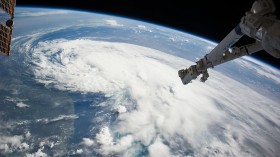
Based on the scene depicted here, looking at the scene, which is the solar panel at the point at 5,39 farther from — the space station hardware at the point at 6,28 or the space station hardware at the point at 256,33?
the space station hardware at the point at 256,33

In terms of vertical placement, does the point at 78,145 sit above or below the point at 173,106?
below

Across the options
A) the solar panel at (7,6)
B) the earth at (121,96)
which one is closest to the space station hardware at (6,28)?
the solar panel at (7,6)

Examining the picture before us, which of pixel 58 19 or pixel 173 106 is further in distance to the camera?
pixel 58 19

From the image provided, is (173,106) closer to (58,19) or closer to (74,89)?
(74,89)

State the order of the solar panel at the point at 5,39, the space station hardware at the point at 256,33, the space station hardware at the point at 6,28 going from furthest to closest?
the solar panel at the point at 5,39 → the space station hardware at the point at 6,28 → the space station hardware at the point at 256,33

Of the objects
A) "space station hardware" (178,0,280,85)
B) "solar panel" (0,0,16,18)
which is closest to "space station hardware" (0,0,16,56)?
"solar panel" (0,0,16,18)

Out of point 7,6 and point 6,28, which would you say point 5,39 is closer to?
point 6,28

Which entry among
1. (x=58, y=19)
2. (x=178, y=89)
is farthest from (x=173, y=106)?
(x=58, y=19)

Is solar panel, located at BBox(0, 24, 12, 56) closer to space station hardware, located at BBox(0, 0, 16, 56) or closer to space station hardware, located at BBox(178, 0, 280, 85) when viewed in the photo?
space station hardware, located at BBox(0, 0, 16, 56)
